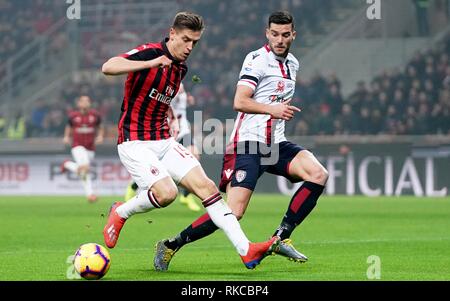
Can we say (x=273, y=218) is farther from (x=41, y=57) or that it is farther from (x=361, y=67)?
(x=41, y=57)

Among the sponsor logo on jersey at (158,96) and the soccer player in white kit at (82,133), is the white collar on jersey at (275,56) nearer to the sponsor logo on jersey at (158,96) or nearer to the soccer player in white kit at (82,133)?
the sponsor logo on jersey at (158,96)

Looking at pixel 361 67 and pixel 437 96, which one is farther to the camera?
pixel 361 67

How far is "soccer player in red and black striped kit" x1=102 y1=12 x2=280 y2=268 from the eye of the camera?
8594mm

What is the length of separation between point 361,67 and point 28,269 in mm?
19748

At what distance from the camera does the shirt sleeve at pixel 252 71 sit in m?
9.32

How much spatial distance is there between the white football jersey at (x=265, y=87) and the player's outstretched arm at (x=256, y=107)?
175 millimetres

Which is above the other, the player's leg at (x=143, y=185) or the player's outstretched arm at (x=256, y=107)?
the player's outstretched arm at (x=256, y=107)

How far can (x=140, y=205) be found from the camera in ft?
29.0

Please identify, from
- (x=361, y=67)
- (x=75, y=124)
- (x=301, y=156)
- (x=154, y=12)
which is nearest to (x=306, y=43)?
(x=361, y=67)

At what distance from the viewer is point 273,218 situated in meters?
16.4

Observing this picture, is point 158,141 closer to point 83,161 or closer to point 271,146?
point 271,146

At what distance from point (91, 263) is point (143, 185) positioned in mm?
1105

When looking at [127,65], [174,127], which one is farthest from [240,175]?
[174,127]

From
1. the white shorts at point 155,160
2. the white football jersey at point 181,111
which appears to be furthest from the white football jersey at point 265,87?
the white football jersey at point 181,111
